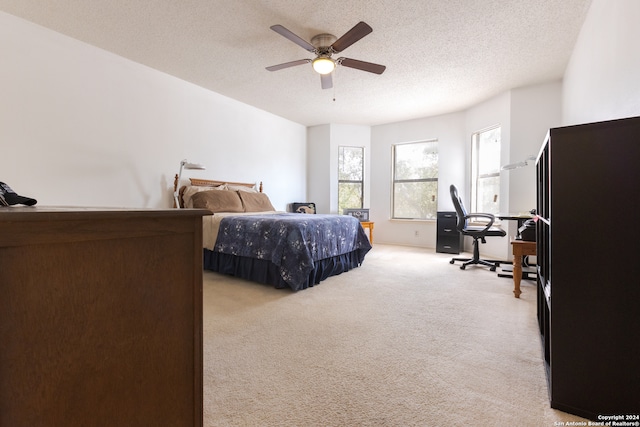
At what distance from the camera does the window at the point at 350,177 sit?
6.38m

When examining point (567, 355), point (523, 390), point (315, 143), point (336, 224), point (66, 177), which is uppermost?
point (315, 143)

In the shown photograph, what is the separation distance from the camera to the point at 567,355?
120cm

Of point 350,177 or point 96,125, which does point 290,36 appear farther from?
point 350,177

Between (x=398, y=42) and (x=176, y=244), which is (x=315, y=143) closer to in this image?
(x=398, y=42)

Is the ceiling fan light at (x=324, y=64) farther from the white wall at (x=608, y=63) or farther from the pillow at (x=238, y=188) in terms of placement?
the pillow at (x=238, y=188)

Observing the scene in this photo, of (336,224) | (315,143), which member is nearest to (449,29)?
(336,224)

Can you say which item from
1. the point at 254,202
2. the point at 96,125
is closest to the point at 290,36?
the point at 96,125

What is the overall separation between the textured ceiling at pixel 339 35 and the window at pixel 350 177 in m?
1.99

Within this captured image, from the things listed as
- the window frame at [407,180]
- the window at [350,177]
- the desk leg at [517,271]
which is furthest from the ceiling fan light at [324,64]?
the window frame at [407,180]

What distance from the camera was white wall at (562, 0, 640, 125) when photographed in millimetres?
1689

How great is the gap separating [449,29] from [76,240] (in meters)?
3.40

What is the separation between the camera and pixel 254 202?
4.59 meters

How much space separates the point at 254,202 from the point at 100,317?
3990 mm

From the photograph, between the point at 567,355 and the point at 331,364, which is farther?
the point at 331,364
